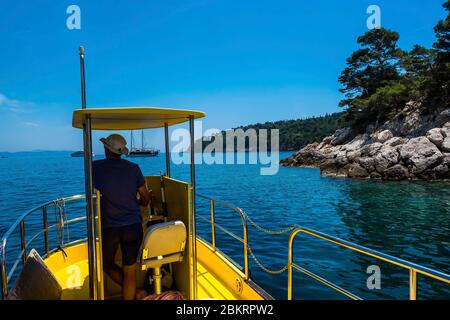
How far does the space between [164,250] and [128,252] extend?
480 mm

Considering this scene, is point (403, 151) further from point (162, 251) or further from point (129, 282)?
point (129, 282)

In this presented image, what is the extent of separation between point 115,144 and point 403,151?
113 feet

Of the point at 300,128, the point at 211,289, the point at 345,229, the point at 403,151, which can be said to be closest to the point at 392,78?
the point at 403,151

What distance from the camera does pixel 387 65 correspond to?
5225 cm

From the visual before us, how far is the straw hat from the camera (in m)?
3.82

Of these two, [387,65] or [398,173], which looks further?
[387,65]

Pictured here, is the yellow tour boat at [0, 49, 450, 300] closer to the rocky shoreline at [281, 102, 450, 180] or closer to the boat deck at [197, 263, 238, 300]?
the boat deck at [197, 263, 238, 300]

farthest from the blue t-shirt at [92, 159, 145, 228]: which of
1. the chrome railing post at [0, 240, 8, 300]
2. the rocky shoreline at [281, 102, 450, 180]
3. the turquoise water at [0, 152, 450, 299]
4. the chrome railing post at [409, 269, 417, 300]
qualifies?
the rocky shoreline at [281, 102, 450, 180]

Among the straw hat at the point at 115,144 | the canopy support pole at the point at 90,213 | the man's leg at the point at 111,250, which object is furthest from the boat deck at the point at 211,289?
the straw hat at the point at 115,144

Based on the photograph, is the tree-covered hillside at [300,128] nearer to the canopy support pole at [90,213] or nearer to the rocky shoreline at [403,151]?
the rocky shoreline at [403,151]

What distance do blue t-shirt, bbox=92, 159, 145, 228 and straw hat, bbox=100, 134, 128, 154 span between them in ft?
0.41
